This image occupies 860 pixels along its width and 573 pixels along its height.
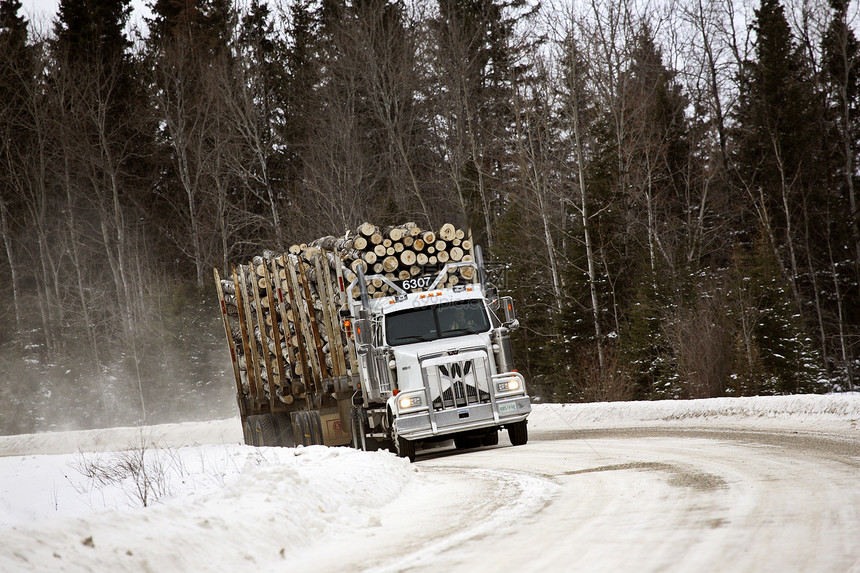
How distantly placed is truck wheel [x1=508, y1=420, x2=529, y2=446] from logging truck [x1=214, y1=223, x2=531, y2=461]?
20 millimetres

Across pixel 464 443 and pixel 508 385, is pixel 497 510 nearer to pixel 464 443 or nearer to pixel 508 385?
pixel 508 385

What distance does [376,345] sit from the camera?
13.2 metres

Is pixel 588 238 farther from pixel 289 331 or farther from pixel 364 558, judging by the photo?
pixel 364 558

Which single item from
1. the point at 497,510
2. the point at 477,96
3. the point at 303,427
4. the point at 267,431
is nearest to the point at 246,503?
the point at 497,510

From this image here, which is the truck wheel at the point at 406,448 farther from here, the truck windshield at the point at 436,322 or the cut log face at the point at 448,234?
the cut log face at the point at 448,234

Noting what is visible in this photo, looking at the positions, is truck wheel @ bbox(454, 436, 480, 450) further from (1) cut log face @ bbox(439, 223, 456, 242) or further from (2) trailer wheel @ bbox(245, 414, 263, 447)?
(2) trailer wheel @ bbox(245, 414, 263, 447)

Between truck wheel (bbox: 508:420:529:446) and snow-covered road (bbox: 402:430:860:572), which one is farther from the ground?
snow-covered road (bbox: 402:430:860:572)

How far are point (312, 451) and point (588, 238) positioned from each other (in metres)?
16.3

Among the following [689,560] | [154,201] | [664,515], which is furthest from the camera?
[154,201]

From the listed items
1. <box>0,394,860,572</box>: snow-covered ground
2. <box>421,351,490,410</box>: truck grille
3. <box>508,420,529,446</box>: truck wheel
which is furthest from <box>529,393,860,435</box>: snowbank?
<box>421,351,490,410</box>: truck grille

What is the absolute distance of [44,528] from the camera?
5.45 m

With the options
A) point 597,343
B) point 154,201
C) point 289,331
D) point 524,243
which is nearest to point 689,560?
point 289,331

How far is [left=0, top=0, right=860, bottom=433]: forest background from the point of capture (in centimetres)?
2544

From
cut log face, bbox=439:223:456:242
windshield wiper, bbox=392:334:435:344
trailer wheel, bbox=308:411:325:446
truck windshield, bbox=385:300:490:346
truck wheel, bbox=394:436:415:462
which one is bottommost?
truck wheel, bbox=394:436:415:462
